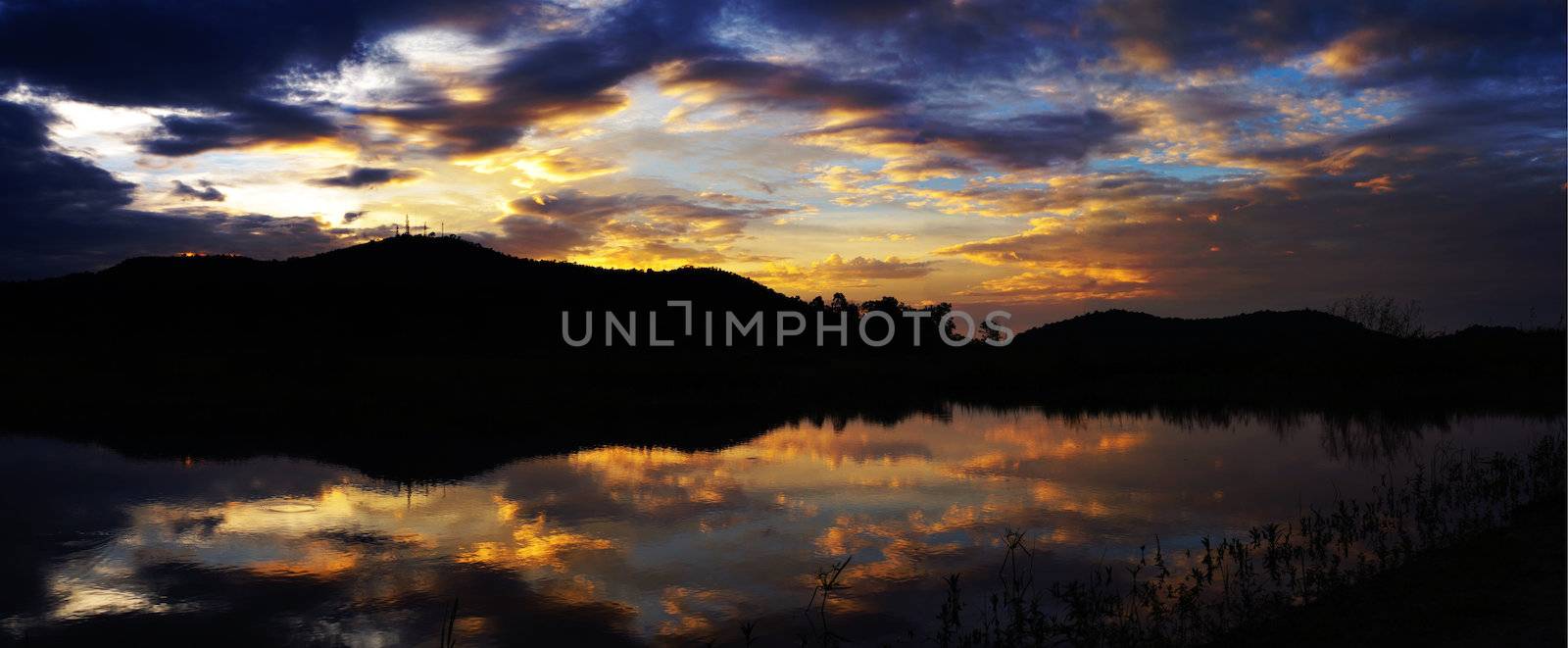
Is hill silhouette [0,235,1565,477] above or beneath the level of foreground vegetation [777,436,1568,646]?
above

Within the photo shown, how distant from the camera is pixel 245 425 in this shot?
2823cm

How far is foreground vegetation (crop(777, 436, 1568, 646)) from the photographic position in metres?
8.61

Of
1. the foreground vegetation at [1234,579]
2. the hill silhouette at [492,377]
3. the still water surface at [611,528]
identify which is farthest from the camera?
the hill silhouette at [492,377]

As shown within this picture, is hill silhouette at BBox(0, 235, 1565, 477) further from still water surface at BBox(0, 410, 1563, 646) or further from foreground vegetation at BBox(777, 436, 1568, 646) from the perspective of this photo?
foreground vegetation at BBox(777, 436, 1568, 646)

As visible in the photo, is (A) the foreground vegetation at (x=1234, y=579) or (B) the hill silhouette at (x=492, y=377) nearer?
(A) the foreground vegetation at (x=1234, y=579)

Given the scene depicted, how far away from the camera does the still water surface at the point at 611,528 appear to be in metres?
9.78

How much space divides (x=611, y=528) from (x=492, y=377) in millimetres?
31912

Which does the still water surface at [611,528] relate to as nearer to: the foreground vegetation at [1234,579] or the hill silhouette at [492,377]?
the foreground vegetation at [1234,579]

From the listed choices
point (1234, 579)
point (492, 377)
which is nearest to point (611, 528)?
point (1234, 579)

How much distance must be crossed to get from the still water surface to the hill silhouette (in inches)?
142

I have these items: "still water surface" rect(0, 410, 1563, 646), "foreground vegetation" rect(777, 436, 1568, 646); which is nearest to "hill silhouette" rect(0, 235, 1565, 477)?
"still water surface" rect(0, 410, 1563, 646)

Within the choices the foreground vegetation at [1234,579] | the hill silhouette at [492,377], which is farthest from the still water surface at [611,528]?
the hill silhouette at [492,377]

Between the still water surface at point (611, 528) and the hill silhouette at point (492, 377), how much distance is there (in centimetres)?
361

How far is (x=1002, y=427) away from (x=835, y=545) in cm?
1681
